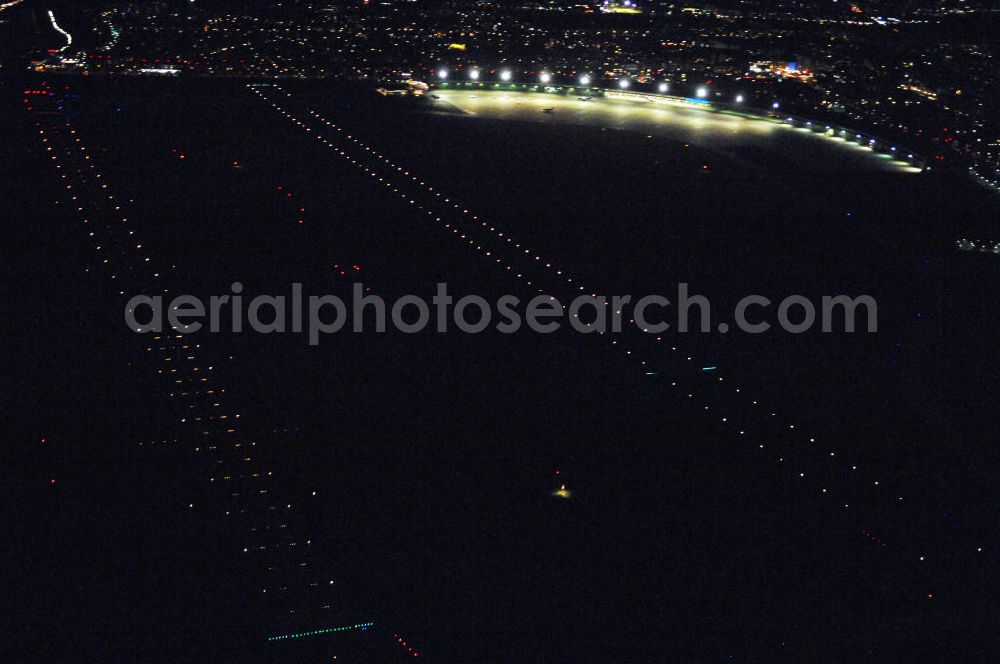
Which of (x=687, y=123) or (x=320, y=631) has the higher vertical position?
(x=687, y=123)

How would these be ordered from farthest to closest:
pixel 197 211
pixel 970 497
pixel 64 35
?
1. pixel 64 35
2. pixel 197 211
3. pixel 970 497

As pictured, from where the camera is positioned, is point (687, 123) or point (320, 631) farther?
point (687, 123)

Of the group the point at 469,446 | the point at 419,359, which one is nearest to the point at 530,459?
the point at 469,446

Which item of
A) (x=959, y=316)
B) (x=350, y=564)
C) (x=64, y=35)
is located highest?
(x=64, y=35)

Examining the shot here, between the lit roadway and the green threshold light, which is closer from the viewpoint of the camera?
the green threshold light

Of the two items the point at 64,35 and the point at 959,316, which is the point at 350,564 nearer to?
the point at 959,316

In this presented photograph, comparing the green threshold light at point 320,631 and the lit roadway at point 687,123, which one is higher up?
the lit roadway at point 687,123

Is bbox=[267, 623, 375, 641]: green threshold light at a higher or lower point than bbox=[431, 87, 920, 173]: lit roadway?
lower

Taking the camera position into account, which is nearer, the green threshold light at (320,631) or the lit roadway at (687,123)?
the green threshold light at (320,631)
